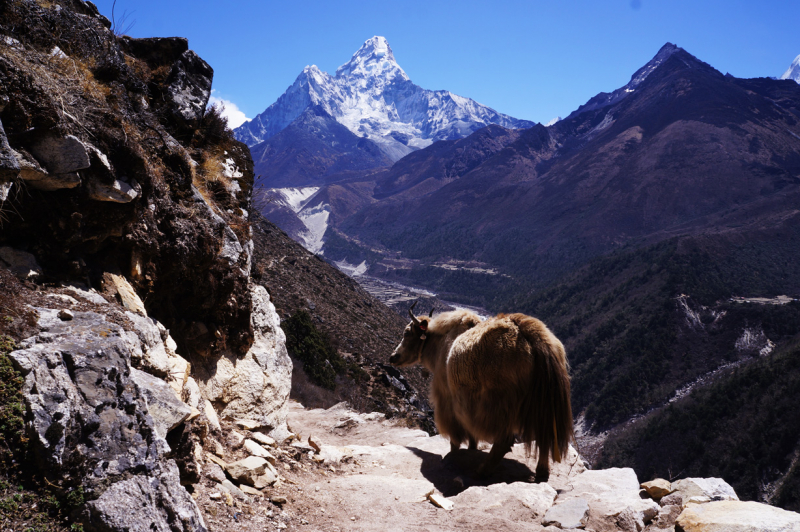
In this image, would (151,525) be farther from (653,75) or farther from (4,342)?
(653,75)

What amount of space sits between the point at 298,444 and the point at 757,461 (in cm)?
2790

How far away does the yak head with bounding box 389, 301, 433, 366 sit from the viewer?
9.24 m

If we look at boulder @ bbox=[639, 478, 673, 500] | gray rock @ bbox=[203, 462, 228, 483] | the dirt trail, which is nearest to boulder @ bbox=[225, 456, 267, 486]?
gray rock @ bbox=[203, 462, 228, 483]

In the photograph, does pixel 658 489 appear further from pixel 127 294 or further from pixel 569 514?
pixel 127 294

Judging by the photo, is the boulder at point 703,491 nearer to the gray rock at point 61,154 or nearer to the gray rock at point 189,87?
the gray rock at point 61,154

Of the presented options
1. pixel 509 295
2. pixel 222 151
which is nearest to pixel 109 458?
pixel 222 151

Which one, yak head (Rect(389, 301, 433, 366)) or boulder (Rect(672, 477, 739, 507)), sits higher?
yak head (Rect(389, 301, 433, 366))

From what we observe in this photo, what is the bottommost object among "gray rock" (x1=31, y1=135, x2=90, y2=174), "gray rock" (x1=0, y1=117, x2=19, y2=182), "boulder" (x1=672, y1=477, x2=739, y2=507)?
"boulder" (x1=672, y1=477, x2=739, y2=507)

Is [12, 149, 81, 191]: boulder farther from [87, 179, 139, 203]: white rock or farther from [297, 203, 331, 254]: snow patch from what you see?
[297, 203, 331, 254]: snow patch

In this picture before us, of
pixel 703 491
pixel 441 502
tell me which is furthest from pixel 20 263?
pixel 703 491

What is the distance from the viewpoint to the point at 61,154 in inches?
157

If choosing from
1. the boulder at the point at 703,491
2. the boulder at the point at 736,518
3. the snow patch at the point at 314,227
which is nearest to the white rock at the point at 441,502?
the boulder at the point at 736,518

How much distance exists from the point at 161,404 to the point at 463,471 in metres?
5.19

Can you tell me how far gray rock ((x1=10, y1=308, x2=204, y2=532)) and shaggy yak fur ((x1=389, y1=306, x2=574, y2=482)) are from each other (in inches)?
166
